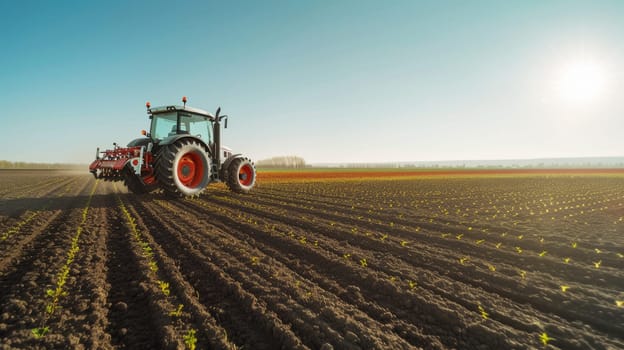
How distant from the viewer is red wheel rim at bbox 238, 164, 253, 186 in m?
11.0

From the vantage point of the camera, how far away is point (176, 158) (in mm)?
7629

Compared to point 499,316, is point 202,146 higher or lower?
higher

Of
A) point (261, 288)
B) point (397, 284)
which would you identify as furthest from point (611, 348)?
point (261, 288)

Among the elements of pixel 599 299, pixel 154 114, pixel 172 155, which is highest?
pixel 154 114

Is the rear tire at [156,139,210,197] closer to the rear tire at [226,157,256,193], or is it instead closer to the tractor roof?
the tractor roof

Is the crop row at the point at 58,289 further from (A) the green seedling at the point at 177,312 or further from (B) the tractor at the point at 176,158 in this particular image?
(B) the tractor at the point at 176,158

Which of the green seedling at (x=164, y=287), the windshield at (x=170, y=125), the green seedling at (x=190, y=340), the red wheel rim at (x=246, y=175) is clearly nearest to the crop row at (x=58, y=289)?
the green seedling at (x=164, y=287)

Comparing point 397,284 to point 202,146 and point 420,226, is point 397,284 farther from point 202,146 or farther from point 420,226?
point 202,146

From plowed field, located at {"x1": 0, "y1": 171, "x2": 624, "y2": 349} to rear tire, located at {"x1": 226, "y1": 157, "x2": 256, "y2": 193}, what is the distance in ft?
13.9

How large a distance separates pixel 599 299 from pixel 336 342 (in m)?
2.90

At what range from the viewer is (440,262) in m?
3.88

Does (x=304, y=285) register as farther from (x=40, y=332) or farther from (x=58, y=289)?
(x=58, y=289)

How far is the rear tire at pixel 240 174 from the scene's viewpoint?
1016cm

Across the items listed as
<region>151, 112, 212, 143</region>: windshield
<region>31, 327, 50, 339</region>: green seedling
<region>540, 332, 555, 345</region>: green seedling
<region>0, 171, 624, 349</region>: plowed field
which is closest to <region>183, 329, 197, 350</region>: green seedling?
<region>0, 171, 624, 349</region>: plowed field
